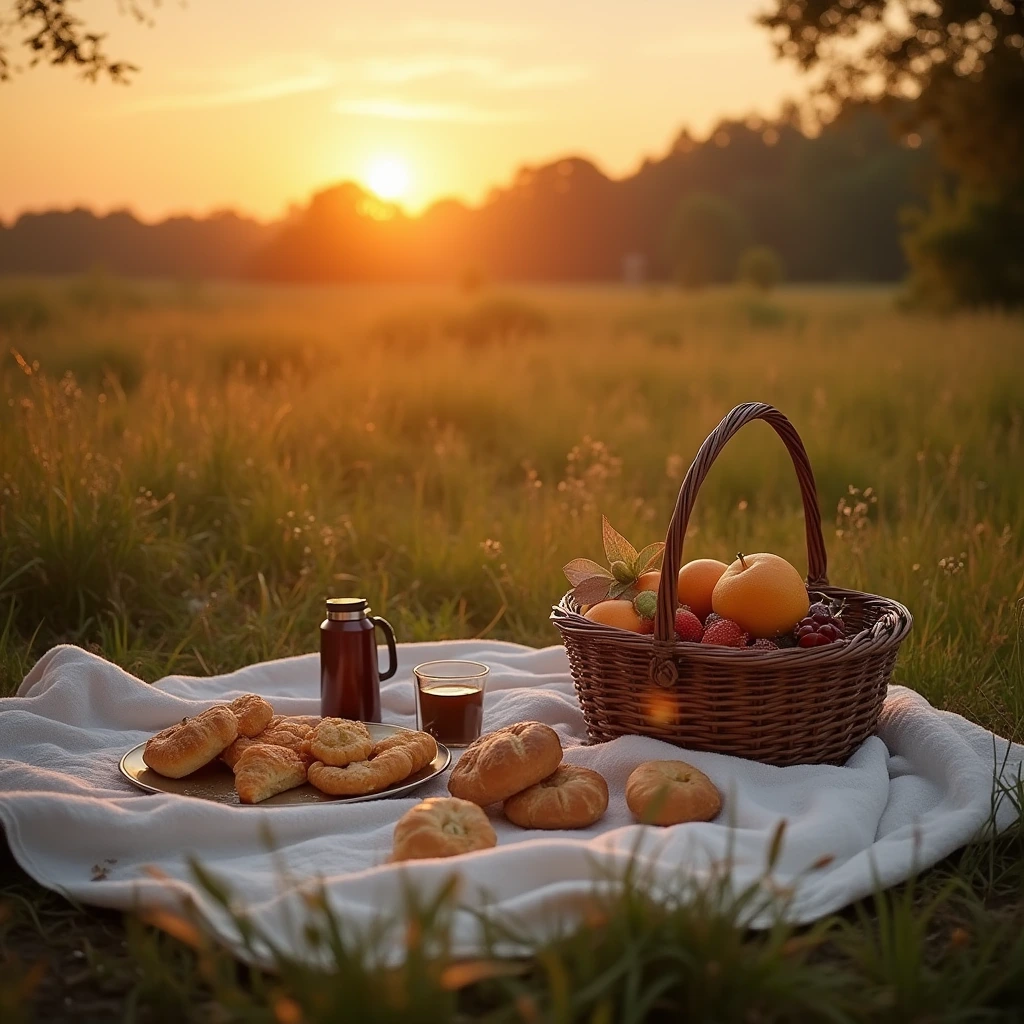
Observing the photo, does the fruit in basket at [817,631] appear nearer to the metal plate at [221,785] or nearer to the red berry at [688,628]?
the red berry at [688,628]

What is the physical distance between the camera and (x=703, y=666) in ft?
8.73

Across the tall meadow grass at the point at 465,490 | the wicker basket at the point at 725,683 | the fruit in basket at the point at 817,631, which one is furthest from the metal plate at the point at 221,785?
the tall meadow grass at the point at 465,490

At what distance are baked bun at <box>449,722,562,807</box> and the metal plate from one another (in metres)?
0.17

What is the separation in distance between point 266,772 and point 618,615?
99 centimetres

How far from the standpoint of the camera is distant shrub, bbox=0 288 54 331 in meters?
14.8

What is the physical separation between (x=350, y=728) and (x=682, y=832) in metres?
0.96

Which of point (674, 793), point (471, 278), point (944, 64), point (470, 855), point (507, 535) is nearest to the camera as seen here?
point (470, 855)

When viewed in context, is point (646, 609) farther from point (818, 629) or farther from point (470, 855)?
point (470, 855)

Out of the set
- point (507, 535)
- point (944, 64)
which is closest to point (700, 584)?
point (507, 535)

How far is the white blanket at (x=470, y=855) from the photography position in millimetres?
2125

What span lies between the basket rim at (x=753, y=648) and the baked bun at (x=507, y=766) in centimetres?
29

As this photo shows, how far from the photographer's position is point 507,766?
2.57 metres

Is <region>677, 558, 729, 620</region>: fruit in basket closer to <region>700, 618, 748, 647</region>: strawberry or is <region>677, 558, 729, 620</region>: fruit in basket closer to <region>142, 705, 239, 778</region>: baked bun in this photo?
<region>700, 618, 748, 647</region>: strawberry

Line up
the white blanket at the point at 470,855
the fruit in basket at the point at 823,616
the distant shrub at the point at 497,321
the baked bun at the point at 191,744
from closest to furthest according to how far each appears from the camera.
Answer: the white blanket at the point at 470,855 → the baked bun at the point at 191,744 → the fruit in basket at the point at 823,616 → the distant shrub at the point at 497,321
